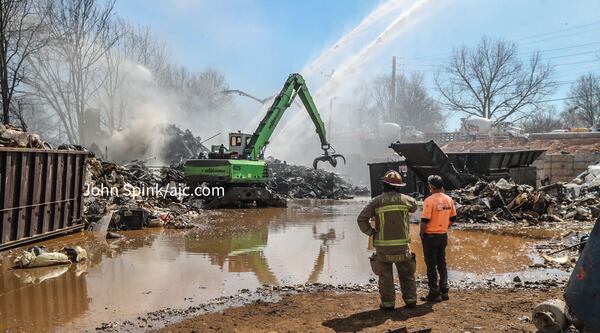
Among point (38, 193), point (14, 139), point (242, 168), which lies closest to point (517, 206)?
point (242, 168)

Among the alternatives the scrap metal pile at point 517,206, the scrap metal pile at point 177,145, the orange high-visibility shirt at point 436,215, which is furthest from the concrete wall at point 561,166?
the orange high-visibility shirt at point 436,215

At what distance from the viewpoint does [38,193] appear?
975cm

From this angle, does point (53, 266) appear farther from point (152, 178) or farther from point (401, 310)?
point (152, 178)

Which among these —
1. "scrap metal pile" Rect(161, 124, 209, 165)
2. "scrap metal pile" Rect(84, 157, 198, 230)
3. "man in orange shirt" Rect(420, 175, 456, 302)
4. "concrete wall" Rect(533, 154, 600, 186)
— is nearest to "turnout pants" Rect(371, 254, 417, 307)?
"man in orange shirt" Rect(420, 175, 456, 302)

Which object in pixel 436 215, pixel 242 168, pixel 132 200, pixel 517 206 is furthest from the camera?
pixel 242 168

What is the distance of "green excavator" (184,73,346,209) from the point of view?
18.3 meters

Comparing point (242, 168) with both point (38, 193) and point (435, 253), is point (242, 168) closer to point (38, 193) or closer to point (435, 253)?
point (38, 193)

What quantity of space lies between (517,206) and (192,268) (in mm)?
10093

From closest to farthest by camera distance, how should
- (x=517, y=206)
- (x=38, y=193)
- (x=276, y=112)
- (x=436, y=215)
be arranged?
1. (x=436, y=215)
2. (x=38, y=193)
3. (x=517, y=206)
4. (x=276, y=112)

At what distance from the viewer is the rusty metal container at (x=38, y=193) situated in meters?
8.73

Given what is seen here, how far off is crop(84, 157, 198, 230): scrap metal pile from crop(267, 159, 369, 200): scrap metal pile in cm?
745

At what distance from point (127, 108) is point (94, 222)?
31.2m

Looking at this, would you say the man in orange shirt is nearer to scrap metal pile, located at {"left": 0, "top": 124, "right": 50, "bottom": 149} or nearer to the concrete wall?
scrap metal pile, located at {"left": 0, "top": 124, "right": 50, "bottom": 149}

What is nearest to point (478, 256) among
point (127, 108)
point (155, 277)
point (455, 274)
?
point (455, 274)
